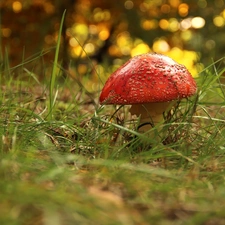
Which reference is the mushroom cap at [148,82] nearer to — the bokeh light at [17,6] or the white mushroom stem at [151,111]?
the white mushroom stem at [151,111]

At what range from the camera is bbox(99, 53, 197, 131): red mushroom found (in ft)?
5.81

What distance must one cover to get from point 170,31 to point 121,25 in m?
0.71

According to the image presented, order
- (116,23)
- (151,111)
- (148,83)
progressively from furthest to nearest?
(116,23), (151,111), (148,83)

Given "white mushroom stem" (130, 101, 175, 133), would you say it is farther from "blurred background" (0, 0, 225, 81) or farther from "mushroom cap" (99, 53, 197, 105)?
"blurred background" (0, 0, 225, 81)

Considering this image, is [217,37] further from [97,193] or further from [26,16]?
[97,193]

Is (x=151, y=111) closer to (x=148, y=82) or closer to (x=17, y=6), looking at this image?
(x=148, y=82)

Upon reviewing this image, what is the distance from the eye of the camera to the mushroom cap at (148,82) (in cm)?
177

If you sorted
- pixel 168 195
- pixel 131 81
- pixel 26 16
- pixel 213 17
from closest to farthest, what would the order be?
pixel 168 195 → pixel 131 81 → pixel 26 16 → pixel 213 17

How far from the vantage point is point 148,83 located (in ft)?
5.86

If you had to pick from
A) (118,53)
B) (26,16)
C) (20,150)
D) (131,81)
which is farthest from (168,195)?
(118,53)

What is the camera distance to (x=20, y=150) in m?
1.41

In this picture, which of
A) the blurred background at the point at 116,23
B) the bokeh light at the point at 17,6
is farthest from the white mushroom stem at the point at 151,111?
the bokeh light at the point at 17,6

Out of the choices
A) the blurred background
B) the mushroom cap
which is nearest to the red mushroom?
the mushroom cap

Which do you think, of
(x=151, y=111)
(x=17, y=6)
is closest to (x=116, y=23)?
(x=17, y=6)
